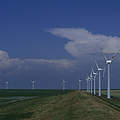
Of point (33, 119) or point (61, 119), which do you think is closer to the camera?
point (61, 119)

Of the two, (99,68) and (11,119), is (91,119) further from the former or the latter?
(99,68)

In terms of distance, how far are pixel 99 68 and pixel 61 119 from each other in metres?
86.3

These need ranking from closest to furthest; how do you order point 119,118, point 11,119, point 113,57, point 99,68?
point 119,118 → point 11,119 → point 113,57 → point 99,68

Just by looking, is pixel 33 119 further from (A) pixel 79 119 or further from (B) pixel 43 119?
(A) pixel 79 119

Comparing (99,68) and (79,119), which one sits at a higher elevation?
(99,68)

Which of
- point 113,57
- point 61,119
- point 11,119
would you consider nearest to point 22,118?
point 11,119

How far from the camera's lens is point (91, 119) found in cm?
4619

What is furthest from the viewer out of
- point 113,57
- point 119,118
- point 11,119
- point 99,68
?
point 99,68

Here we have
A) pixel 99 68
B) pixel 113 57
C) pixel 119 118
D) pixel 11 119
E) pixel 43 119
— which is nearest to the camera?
pixel 119 118

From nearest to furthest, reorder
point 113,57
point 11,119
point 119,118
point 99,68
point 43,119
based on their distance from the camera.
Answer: point 119,118 → point 43,119 → point 11,119 → point 113,57 → point 99,68

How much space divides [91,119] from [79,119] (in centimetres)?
178

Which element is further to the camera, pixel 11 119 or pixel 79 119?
pixel 11 119

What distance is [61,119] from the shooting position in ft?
154

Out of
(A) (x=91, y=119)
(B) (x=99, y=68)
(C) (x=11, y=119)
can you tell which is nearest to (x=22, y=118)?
(C) (x=11, y=119)
